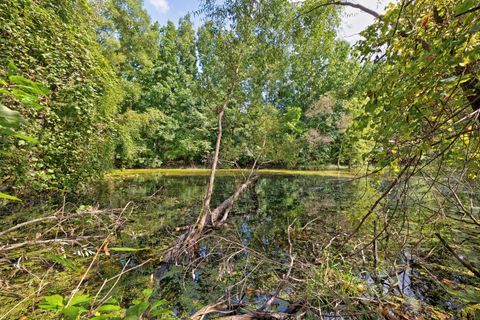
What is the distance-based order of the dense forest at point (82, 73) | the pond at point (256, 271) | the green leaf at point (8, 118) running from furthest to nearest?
the dense forest at point (82, 73)
the pond at point (256, 271)
the green leaf at point (8, 118)

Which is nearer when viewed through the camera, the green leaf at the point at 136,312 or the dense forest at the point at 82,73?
the green leaf at the point at 136,312

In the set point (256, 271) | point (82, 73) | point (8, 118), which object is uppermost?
point (82, 73)

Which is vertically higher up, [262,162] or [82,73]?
[82,73]

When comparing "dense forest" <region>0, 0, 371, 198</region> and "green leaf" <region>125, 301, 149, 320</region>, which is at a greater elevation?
"dense forest" <region>0, 0, 371, 198</region>

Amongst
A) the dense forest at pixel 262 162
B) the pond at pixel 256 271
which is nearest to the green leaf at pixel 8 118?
the dense forest at pixel 262 162

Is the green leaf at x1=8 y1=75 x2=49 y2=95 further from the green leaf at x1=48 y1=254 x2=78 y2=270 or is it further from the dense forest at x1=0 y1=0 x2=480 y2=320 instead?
the green leaf at x1=48 y1=254 x2=78 y2=270

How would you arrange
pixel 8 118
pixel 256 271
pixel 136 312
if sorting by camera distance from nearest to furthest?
pixel 8 118
pixel 136 312
pixel 256 271

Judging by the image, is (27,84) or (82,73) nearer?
(27,84)

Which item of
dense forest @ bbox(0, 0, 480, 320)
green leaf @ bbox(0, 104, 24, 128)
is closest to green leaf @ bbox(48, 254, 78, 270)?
dense forest @ bbox(0, 0, 480, 320)

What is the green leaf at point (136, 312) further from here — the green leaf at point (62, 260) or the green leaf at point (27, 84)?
the green leaf at point (27, 84)

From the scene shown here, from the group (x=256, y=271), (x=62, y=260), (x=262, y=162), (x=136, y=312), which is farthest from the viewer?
(x=262, y=162)

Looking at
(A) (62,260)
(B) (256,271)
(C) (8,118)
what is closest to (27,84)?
(C) (8,118)

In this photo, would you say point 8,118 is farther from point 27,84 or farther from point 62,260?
point 62,260

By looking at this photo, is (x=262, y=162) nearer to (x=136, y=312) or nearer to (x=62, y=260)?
(x=62, y=260)
